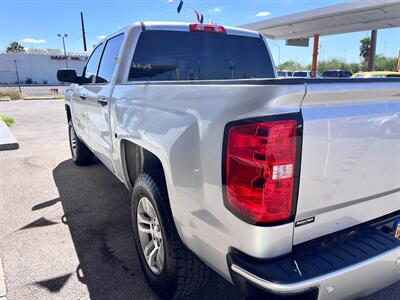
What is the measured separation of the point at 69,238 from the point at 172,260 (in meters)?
1.70

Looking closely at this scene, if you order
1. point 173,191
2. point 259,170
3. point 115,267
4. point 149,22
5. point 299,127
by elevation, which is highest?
point 149,22

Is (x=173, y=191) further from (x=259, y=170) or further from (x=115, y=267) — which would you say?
(x=115, y=267)

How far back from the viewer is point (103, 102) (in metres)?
3.14

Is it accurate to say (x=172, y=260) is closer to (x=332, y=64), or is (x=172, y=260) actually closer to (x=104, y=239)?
(x=104, y=239)

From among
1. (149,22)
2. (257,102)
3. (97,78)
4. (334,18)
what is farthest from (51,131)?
(334,18)

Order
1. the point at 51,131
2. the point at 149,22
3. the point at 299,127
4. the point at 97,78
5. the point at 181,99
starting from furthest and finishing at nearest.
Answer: the point at 51,131 < the point at 97,78 < the point at 149,22 < the point at 181,99 < the point at 299,127

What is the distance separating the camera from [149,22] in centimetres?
328

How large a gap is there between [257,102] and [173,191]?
0.78 meters

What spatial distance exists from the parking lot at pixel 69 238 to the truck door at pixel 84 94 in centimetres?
83

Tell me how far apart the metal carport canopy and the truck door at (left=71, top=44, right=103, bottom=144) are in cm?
905

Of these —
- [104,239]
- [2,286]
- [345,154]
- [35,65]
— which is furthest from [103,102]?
[35,65]

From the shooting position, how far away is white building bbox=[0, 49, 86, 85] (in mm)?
52438

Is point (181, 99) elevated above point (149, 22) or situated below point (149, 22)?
below

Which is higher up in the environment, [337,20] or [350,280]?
[337,20]
